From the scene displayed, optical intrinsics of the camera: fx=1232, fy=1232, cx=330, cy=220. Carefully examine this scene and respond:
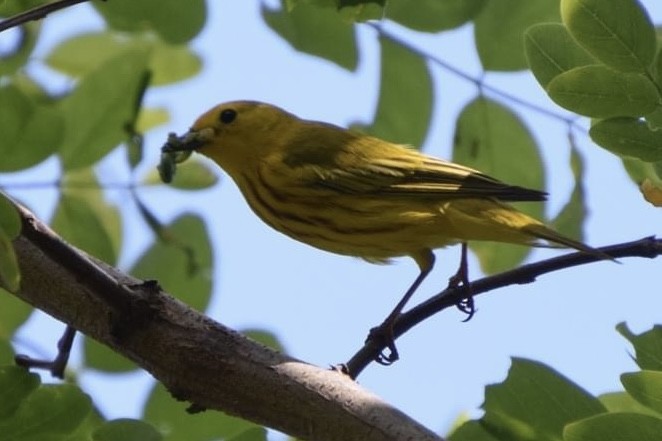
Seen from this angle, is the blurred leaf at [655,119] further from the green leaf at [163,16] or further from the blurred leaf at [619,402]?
the green leaf at [163,16]

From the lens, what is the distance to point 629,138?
275cm

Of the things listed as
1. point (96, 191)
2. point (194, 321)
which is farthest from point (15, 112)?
point (194, 321)

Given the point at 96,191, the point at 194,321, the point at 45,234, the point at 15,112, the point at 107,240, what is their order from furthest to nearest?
the point at 96,191
the point at 107,240
the point at 15,112
the point at 194,321
the point at 45,234

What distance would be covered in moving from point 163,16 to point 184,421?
1.32 meters

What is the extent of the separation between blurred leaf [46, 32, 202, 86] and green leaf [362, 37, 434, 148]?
118cm

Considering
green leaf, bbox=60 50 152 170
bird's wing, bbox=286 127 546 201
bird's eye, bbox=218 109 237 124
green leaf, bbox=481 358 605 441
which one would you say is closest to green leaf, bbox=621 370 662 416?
green leaf, bbox=481 358 605 441

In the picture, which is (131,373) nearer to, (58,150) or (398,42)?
(58,150)

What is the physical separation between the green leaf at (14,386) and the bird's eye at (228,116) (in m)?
2.89

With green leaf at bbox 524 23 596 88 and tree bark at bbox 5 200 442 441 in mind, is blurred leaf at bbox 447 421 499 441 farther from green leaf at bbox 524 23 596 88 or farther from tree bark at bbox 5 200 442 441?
green leaf at bbox 524 23 596 88

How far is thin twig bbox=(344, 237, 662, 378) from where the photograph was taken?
10.4ft

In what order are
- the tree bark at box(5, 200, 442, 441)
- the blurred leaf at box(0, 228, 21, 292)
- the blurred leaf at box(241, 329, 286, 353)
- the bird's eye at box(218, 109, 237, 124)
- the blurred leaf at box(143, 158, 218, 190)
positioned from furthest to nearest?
the bird's eye at box(218, 109, 237, 124) → the blurred leaf at box(143, 158, 218, 190) → the blurred leaf at box(241, 329, 286, 353) → the tree bark at box(5, 200, 442, 441) → the blurred leaf at box(0, 228, 21, 292)

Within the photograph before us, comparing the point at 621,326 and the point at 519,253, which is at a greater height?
the point at 519,253

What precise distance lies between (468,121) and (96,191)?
1436 mm

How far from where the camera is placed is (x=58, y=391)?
278 centimetres
